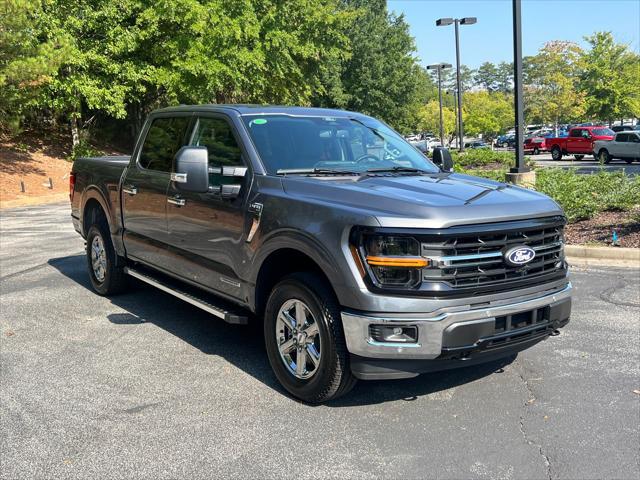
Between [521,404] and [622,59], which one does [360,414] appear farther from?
[622,59]

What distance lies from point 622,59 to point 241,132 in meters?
50.3

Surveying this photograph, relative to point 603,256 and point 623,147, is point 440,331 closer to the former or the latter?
point 603,256

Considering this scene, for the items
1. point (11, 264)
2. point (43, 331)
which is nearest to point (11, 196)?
point (11, 264)

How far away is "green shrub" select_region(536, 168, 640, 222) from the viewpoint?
33.7 ft

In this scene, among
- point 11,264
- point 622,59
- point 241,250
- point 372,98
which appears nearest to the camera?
point 241,250

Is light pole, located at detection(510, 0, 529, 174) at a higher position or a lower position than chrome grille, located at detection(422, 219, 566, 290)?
higher

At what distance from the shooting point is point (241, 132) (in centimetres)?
479

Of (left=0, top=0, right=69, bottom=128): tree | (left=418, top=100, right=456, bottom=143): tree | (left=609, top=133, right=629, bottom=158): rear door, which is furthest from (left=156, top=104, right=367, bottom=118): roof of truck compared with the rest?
(left=418, top=100, right=456, bottom=143): tree

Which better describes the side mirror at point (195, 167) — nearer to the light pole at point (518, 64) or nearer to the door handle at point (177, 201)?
the door handle at point (177, 201)

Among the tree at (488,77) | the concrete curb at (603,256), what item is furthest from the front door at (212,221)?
the tree at (488,77)

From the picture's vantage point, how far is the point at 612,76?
47.5 meters

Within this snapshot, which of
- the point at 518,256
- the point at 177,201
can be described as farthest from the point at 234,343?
the point at 518,256

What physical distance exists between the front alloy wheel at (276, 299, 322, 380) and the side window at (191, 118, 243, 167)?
1251 millimetres

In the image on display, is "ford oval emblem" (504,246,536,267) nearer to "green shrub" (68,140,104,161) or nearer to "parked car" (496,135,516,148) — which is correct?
"green shrub" (68,140,104,161)
